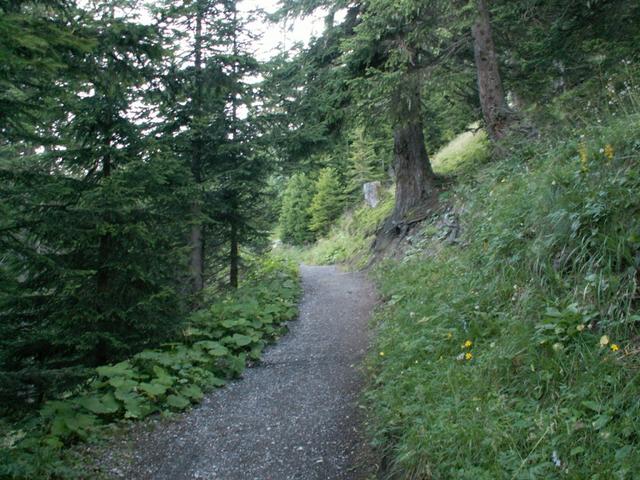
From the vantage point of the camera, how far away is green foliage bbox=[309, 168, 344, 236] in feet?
102

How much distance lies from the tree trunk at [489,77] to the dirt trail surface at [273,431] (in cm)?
517

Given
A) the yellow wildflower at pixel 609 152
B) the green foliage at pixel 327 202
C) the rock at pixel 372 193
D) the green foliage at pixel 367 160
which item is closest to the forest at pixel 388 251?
the yellow wildflower at pixel 609 152

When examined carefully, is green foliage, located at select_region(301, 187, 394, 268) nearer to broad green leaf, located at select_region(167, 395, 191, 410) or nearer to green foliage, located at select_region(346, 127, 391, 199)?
green foliage, located at select_region(346, 127, 391, 199)

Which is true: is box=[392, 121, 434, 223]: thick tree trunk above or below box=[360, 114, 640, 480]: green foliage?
above

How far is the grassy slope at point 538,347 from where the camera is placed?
8.45 ft

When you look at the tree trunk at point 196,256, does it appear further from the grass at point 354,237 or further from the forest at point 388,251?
the grass at point 354,237

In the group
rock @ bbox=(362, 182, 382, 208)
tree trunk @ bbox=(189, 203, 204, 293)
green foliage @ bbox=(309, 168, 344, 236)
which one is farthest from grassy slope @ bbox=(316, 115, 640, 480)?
green foliage @ bbox=(309, 168, 344, 236)

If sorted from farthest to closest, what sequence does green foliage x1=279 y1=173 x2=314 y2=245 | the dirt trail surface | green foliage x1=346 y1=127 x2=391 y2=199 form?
green foliage x1=279 y1=173 x2=314 y2=245, green foliage x1=346 y1=127 x2=391 y2=199, the dirt trail surface

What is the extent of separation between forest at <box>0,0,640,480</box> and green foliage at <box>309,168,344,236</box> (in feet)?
58.9

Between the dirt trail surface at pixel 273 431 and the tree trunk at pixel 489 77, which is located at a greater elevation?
the tree trunk at pixel 489 77

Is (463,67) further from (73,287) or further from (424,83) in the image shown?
(73,287)

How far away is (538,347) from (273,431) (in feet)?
9.35

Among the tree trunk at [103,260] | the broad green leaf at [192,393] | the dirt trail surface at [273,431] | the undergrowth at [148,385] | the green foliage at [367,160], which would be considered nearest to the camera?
the undergrowth at [148,385]

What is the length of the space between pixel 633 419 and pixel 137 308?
5.93m
